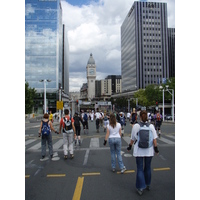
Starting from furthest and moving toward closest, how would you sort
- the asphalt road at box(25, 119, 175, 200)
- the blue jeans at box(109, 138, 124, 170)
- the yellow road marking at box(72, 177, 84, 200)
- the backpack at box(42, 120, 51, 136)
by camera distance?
1. the backpack at box(42, 120, 51, 136)
2. the blue jeans at box(109, 138, 124, 170)
3. the asphalt road at box(25, 119, 175, 200)
4. the yellow road marking at box(72, 177, 84, 200)

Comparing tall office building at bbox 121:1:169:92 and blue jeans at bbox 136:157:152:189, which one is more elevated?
tall office building at bbox 121:1:169:92

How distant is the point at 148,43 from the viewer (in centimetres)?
10469

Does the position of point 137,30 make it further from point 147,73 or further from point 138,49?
point 147,73

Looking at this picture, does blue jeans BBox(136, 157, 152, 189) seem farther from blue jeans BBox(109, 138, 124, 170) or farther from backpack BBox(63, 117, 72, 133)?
backpack BBox(63, 117, 72, 133)

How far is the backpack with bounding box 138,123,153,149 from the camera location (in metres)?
3.98

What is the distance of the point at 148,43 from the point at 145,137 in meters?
109

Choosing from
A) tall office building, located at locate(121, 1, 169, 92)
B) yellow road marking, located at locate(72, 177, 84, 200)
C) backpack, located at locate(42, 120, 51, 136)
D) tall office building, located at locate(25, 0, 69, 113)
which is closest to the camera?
yellow road marking, located at locate(72, 177, 84, 200)

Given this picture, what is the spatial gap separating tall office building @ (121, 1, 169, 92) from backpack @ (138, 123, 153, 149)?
324 feet

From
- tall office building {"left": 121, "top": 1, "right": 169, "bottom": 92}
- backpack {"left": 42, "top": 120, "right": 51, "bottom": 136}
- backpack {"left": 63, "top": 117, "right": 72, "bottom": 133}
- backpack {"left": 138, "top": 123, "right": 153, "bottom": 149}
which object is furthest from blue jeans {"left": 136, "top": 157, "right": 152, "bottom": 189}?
tall office building {"left": 121, "top": 1, "right": 169, "bottom": 92}
